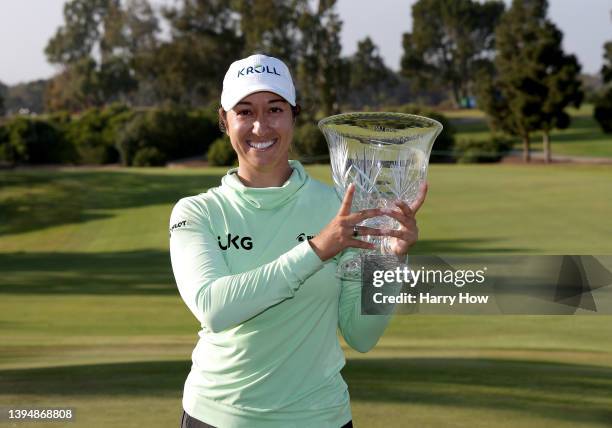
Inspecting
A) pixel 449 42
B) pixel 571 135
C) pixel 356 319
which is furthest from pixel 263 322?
pixel 449 42

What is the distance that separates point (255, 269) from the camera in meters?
2.77

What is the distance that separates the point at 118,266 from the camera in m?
23.5

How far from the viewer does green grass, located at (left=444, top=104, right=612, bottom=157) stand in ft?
219

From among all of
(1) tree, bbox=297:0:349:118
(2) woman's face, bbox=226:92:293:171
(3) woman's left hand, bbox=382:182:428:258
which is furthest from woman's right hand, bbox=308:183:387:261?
(1) tree, bbox=297:0:349:118

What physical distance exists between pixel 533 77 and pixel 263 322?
202 feet

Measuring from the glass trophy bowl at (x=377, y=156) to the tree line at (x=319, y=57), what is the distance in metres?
59.8

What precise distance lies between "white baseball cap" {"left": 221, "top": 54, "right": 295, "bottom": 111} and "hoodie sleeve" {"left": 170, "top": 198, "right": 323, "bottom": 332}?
38 cm

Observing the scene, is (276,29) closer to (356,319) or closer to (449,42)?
(449,42)

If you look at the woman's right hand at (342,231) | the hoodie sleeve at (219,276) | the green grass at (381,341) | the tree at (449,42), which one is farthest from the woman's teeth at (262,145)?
the tree at (449,42)

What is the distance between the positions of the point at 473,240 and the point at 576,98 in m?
38.4

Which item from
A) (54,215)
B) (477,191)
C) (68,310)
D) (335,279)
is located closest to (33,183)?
(54,215)

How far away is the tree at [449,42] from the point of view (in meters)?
105

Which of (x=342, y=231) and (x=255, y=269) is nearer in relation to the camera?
(x=342, y=231)

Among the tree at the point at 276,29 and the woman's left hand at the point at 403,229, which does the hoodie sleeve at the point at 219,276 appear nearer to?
the woman's left hand at the point at 403,229
